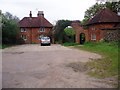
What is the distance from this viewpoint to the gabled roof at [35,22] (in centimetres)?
8229

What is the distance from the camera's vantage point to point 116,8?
63.8 meters

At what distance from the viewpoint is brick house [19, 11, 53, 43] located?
269 feet

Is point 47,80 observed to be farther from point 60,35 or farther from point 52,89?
point 60,35

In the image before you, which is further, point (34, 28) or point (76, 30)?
point (34, 28)

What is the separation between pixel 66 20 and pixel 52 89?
60534 mm

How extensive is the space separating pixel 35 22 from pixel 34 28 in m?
1.74

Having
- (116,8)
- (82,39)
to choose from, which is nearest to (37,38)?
(82,39)

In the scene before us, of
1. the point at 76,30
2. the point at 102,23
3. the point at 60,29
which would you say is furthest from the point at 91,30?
the point at 60,29

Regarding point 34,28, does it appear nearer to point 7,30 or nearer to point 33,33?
point 33,33

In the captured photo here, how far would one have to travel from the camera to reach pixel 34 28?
270 feet

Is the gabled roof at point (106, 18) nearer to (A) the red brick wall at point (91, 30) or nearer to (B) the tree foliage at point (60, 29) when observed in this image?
(A) the red brick wall at point (91, 30)

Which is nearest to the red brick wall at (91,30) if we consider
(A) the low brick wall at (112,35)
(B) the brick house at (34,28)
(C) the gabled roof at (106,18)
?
(C) the gabled roof at (106,18)

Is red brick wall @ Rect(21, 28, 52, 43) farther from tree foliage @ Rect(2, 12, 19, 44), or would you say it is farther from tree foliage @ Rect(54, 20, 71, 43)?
tree foliage @ Rect(2, 12, 19, 44)

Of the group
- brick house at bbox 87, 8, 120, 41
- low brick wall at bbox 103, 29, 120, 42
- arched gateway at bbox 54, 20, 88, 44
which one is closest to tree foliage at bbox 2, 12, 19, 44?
arched gateway at bbox 54, 20, 88, 44
